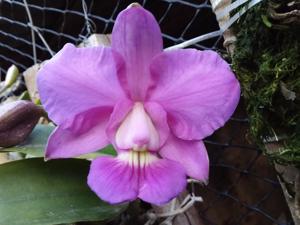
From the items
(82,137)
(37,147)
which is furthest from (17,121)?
(82,137)

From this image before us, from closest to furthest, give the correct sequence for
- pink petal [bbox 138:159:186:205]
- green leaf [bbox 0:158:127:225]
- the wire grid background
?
1. pink petal [bbox 138:159:186:205]
2. green leaf [bbox 0:158:127:225]
3. the wire grid background

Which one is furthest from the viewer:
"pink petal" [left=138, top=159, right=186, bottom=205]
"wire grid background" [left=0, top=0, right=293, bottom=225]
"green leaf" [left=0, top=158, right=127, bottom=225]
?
"wire grid background" [left=0, top=0, right=293, bottom=225]

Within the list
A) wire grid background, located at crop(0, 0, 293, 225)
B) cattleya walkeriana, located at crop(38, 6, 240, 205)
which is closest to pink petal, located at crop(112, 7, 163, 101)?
cattleya walkeriana, located at crop(38, 6, 240, 205)

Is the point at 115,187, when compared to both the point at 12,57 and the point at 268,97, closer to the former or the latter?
the point at 268,97

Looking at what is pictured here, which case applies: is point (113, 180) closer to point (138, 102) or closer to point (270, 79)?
point (138, 102)

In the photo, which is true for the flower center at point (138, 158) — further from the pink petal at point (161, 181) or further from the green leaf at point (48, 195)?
the green leaf at point (48, 195)

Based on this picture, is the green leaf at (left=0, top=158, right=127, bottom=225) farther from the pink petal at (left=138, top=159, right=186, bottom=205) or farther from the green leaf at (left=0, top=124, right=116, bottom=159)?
the pink petal at (left=138, top=159, right=186, bottom=205)

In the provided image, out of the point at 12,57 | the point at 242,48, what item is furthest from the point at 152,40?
the point at 12,57
